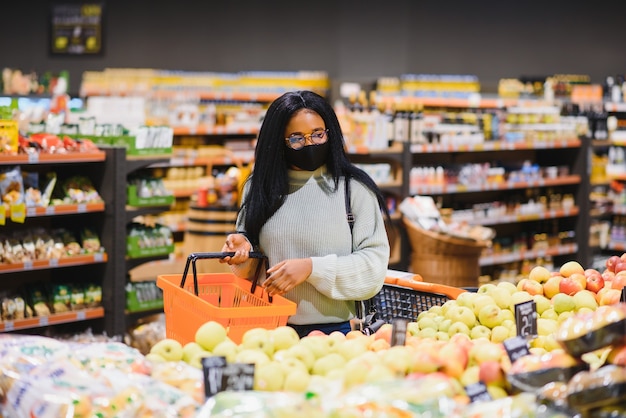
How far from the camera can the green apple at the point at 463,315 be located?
2.87m

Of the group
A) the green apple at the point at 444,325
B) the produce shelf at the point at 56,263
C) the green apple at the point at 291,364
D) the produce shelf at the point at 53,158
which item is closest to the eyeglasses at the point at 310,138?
the green apple at the point at 444,325

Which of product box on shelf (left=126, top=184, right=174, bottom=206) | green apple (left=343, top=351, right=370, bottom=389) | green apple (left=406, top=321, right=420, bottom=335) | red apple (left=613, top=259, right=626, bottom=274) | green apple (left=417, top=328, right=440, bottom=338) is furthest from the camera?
product box on shelf (left=126, top=184, right=174, bottom=206)

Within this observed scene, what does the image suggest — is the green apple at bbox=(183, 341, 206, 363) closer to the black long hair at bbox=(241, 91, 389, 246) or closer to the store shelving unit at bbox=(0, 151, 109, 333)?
the black long hair at bbox=(241, 91, 389, 246)

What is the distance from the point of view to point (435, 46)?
49.3 feet

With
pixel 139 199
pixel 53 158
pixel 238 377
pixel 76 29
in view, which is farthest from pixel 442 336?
pixel 76 29

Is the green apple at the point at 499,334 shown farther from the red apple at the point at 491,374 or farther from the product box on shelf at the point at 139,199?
the product box on shelf at the point at 139,199

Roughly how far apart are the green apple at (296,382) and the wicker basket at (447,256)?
16.1 feet

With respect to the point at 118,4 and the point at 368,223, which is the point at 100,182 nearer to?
the point at 368,223

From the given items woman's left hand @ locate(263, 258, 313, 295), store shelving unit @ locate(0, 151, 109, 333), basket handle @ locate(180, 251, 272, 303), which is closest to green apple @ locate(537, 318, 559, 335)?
woman's left hand @ locate(263, 258, 313, 295)

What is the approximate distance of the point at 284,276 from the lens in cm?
291

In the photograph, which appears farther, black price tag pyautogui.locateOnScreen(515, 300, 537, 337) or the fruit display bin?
the fruit display bin

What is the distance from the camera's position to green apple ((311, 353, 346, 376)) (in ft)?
7.32

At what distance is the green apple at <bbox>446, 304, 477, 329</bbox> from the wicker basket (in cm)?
404

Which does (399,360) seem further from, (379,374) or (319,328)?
(319,328)
